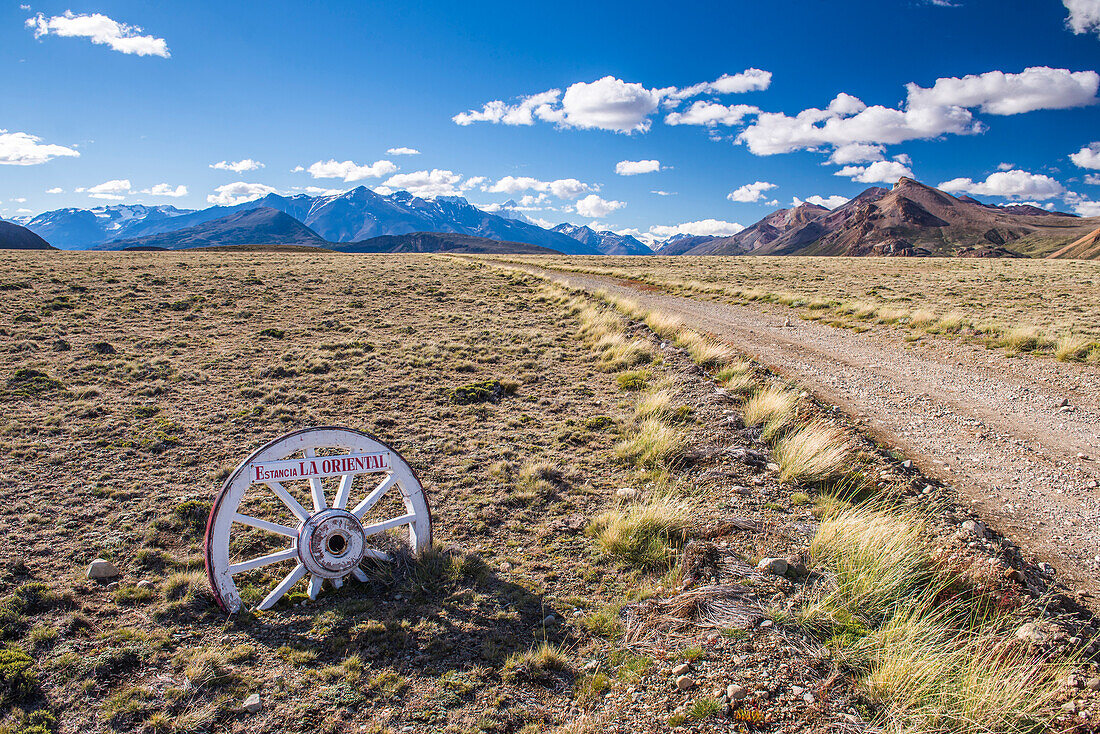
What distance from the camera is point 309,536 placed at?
438 centimetres

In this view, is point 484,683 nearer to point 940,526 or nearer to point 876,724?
point 876,724

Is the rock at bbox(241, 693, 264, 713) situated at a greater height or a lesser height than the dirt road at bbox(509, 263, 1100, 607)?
lesser

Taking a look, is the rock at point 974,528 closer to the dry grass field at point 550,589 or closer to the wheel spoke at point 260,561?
the dry grass field at point 550,589

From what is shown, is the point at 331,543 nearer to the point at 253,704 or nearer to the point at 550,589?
the point at 253,704

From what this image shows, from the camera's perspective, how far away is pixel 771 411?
8.10 m

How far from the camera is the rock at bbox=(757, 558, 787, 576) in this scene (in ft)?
14.6

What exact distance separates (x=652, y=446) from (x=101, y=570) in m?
6.30

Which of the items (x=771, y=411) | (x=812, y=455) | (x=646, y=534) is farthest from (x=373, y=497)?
(x=771, y=411)

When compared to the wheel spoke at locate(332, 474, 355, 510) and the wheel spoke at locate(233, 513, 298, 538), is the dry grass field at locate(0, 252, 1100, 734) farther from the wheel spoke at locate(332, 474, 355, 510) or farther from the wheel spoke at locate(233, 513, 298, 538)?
the wheel spoke at locate(332, 474, 355, 510)

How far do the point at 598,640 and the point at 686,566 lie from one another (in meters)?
1.11

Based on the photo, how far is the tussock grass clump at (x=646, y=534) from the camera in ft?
16.1

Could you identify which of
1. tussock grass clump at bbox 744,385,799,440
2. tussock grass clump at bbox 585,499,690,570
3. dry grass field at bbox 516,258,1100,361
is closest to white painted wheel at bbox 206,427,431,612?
tussock grass clump at bbox 585,499,690,570

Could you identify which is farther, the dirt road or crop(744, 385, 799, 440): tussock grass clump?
crop(744, 385, 799, 440): tussock grass clump

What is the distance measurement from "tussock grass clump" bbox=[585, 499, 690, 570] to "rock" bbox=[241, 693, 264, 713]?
3070 millimetres
